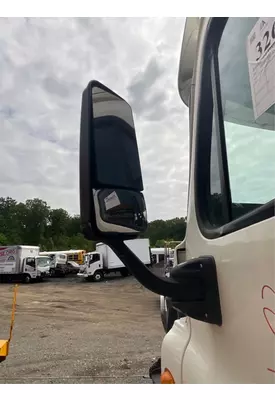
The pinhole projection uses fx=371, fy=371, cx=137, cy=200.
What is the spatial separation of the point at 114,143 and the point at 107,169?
0.26 ft

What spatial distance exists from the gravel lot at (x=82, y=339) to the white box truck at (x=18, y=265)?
38.1 feet

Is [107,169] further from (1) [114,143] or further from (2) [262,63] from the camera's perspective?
(2) [262,63]

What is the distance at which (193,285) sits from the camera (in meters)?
1.12

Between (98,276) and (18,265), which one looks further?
(18,265)

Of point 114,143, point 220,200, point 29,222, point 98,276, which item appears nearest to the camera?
point 114,143

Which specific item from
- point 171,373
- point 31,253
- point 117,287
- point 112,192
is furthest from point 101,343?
point 31,253

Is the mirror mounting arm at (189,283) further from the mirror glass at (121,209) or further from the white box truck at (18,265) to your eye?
the white box truck at (18,265)

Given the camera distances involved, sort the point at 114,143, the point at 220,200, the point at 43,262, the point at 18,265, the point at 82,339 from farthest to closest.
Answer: the point at 43,262 → the point at 18,265 → the point at 82,339 → the point at 220,200 → the point at 114,143

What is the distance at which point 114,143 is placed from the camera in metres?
1.06

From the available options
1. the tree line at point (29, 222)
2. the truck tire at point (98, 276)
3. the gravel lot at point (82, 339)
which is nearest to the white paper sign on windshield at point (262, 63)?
the gravel lot at point (82, 339)

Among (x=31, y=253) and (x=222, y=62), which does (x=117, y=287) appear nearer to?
(x=31, y=253)

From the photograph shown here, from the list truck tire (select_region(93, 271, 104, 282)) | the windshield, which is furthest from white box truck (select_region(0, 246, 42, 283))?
truck tire (select_region(93, 271, 104, 282))

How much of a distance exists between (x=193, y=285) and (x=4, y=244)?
32829mm

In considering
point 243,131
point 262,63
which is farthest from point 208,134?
point 262,63
